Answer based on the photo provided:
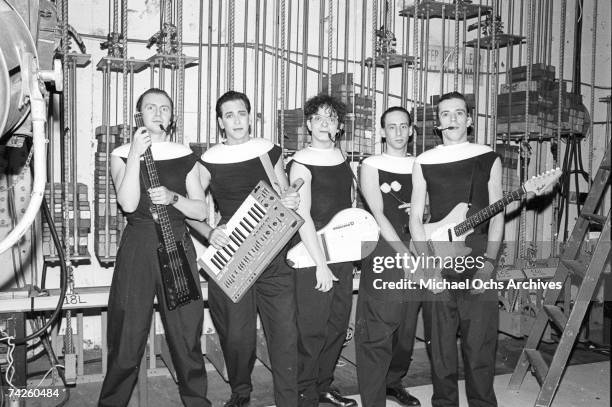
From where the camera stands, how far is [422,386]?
13.1 feet

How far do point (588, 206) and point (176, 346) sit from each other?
2.61 m

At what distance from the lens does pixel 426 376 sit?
4668 mm

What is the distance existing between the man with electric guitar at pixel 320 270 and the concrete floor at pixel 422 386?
55 centimetres

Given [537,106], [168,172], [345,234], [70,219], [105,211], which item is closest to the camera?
[168,172]

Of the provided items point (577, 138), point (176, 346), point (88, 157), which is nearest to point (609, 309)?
point (577, 138)

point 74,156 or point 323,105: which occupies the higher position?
point 323,105

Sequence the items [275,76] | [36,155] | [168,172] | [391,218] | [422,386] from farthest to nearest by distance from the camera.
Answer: [275,76]
[422,386]
[391,218]
[168,172]
[36,155]

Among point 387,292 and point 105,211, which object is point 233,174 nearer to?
point 387,292

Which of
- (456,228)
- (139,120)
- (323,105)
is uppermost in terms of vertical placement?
(323,105)

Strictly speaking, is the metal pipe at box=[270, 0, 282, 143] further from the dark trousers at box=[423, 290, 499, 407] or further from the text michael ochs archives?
the dark trousers at box=[423, 290, 499, 407]

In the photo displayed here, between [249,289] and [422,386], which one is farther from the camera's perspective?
[422,386]

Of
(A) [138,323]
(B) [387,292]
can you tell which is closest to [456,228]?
(B) [387,292]

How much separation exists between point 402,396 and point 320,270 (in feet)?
3.41

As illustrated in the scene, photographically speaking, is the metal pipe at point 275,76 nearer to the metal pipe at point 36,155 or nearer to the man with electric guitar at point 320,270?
the man with electric guitar at point 320,270
